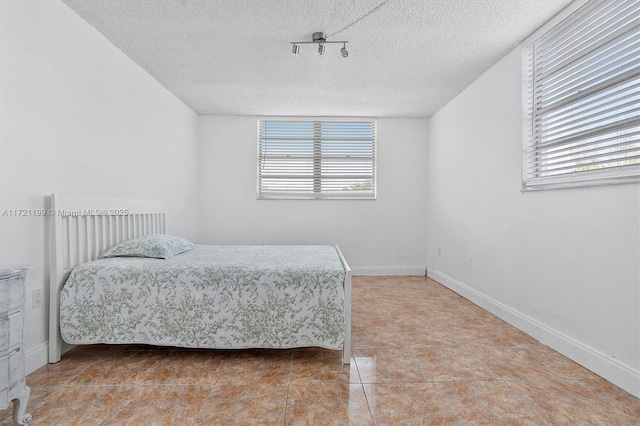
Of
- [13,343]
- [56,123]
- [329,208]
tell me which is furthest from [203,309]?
[329,208]

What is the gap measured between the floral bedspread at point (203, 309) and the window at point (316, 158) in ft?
9.99

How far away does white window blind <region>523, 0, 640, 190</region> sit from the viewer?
1957mm

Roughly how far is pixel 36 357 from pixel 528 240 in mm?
3529

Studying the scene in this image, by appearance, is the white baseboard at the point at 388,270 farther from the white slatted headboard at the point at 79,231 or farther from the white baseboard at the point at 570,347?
the white slatted headboard at the point at 79,231

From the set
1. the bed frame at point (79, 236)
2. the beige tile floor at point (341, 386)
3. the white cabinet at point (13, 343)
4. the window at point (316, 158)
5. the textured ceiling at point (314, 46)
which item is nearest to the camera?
the white cabinet at point (13, 343)

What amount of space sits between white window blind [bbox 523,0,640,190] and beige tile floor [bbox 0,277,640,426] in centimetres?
122

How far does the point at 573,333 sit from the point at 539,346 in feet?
0.95

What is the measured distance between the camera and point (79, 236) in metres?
2.44

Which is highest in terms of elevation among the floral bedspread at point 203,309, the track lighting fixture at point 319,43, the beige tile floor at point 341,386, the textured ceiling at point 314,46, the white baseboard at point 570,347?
the textured ceiling at point 314,46

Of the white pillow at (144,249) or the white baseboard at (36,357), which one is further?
the white pillow at (144,249)

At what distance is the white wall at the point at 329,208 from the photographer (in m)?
5.14

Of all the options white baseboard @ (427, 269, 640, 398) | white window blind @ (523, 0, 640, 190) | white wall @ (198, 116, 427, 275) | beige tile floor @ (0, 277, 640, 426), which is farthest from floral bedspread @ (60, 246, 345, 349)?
white wall @ (198, 116, 427, 275)

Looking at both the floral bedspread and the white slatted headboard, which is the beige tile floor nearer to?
the floral bedspread

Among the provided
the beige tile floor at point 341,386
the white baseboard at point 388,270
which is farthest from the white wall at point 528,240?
the white baseboard at point 388,270
